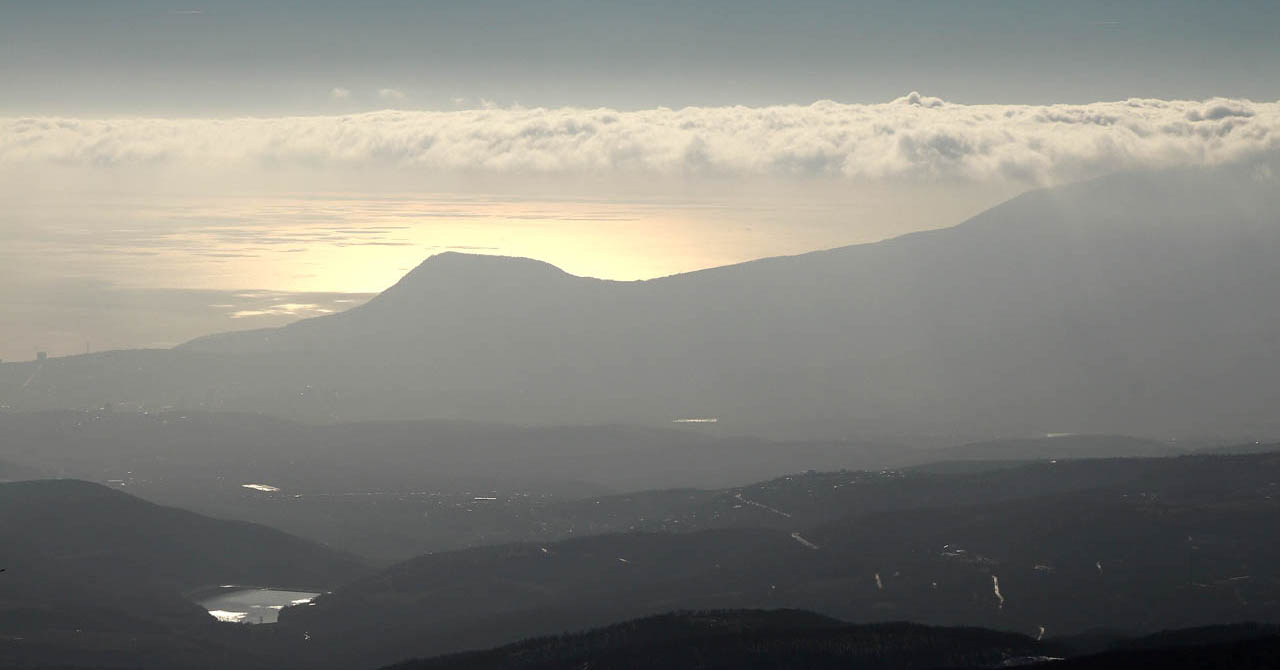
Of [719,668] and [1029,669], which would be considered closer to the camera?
[1029,669]

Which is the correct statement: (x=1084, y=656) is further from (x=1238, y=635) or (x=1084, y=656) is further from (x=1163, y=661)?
(x=1238, y=635)

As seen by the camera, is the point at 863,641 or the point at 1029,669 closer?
the point at 1029,669

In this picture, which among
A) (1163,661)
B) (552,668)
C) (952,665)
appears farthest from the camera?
(552,668)

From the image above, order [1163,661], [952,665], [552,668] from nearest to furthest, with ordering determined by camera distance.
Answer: [1163,661]
[952,665]
[552,668]

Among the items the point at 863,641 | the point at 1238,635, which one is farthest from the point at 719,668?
the point at 1238,635

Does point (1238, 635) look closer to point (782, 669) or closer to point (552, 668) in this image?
point (782, 669)

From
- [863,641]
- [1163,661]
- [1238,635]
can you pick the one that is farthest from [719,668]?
[1238,635]

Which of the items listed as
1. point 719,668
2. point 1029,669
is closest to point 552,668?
point 719,668

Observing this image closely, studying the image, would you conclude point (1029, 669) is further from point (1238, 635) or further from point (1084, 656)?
point (1238, 635)
